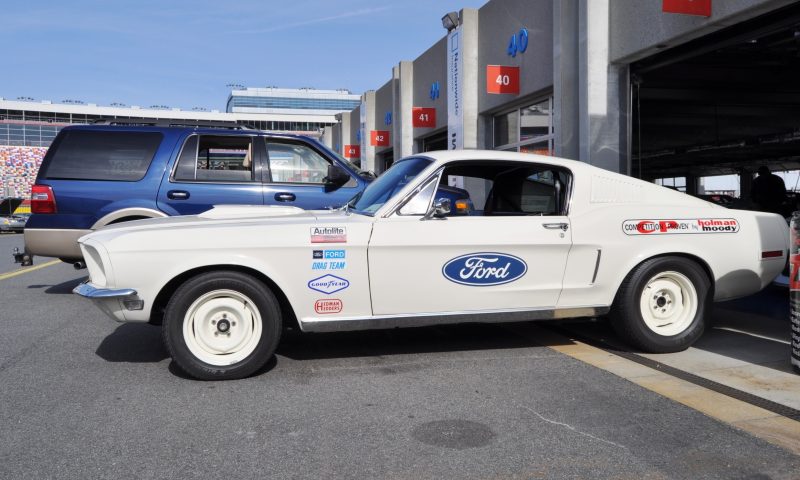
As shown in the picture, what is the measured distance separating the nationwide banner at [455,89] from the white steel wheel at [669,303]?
35.9 ft

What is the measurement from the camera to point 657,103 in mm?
19328

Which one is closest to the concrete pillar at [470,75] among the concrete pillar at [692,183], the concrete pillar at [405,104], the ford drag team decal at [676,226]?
the concrete pillar at [405,104]

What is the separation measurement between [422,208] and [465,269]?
542mm

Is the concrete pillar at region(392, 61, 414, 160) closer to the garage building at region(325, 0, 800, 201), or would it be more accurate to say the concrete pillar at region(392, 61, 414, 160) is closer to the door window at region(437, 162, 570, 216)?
the garage building at region(325, 0, 800, 201)

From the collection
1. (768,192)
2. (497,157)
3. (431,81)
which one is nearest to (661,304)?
(497,157)

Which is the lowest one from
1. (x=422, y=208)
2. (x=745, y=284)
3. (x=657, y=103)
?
(x=745, y=284)

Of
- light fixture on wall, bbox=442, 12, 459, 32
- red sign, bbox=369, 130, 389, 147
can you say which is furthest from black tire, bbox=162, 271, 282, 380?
red sign, bbox=369, 130, 389, 147

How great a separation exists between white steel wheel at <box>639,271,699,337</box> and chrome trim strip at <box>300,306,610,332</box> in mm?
364

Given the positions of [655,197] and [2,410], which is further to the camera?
[655,197]

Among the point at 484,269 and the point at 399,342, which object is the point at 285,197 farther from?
the point at 484,269

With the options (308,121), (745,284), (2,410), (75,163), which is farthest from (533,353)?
(308,121)

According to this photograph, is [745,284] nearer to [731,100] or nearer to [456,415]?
[456,415]

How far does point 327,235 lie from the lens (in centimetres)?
440

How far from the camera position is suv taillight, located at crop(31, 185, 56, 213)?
7055 millimetres
